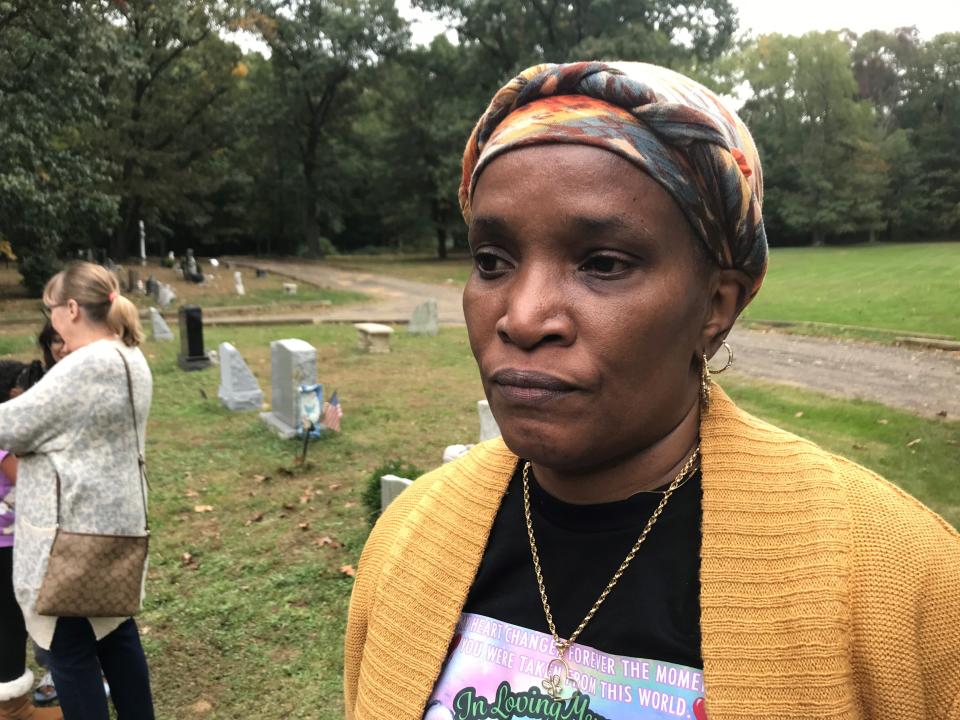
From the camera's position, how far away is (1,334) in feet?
54.5

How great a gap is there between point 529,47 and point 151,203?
20.8 m

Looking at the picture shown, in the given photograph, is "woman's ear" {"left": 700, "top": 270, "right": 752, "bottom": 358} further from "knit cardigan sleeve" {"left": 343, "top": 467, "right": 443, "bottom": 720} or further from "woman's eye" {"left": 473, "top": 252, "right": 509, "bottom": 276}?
"knit cardigan sleeve" {"left": 343, "top": 467, "right": 443, "bottom": 720}

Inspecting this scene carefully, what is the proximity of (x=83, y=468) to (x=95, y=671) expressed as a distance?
3.00 ft

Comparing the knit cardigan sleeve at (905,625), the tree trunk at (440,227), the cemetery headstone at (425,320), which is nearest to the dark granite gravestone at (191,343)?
the cemetery headstone at (425,320)

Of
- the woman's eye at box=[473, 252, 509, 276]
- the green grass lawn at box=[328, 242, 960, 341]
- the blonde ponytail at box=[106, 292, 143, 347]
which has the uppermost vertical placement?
the woman's eye at box=[473, 252, 509, 276]

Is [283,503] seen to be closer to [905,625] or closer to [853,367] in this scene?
[905,625]

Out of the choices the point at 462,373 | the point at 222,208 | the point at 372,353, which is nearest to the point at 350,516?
the point at 462,373

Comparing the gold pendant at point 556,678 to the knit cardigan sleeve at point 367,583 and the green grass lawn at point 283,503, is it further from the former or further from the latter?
the green grass lawn at point 283,503

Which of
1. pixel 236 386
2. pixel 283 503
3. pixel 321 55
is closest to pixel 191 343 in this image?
pixel 236 386

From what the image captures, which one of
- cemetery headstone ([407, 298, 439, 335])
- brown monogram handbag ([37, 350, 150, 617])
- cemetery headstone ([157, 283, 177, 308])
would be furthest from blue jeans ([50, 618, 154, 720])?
cemetery headstone ([157, 283, 177, 308])

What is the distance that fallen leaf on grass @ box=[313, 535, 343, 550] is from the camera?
5.91 meters

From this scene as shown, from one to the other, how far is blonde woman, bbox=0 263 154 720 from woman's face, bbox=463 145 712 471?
8.86 feet

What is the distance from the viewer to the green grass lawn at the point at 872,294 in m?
17.2

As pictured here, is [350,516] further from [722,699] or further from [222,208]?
[222,208]
